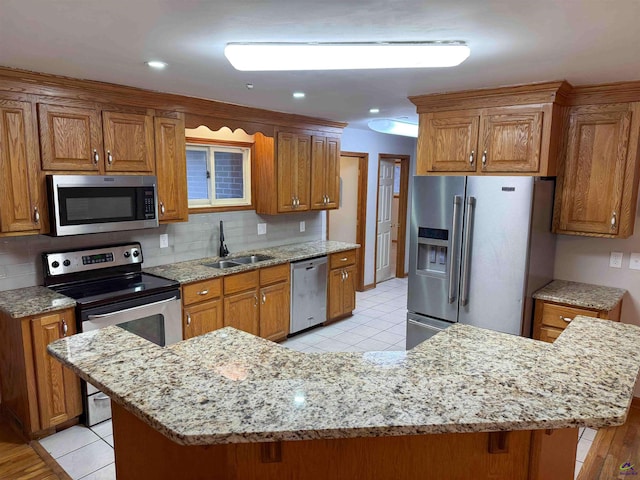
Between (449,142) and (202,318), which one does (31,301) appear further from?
(449,142)

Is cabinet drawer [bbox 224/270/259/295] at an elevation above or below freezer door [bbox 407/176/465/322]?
below

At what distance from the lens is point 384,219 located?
6742 mm

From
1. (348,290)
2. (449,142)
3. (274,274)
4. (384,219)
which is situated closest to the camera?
(449,142)

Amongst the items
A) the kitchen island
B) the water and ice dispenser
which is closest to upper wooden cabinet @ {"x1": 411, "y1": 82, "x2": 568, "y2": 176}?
the water and ice dispenser

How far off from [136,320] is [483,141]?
2760 millimetres

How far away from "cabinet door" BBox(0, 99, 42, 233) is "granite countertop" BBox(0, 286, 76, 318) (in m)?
0.43

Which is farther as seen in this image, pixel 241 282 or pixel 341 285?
pixel 341 285

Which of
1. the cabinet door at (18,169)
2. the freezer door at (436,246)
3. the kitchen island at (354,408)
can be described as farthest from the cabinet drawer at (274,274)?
the kitchen island at (354,408)

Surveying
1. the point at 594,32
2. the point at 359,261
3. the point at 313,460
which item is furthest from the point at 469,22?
the point at 359,261

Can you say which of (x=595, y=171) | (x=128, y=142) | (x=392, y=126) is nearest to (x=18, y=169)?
(x=128, y=142)

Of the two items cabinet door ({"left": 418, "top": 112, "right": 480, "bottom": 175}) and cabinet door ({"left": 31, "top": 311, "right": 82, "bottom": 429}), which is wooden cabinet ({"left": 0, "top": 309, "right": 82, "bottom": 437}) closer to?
cabinet door ({"left": 31, "top": 311, "right": 82, "bottom": 429})

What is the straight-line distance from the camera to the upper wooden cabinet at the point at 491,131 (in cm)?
290

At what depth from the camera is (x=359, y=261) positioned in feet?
20.4

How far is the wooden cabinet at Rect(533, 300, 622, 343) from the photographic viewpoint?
2.97 m
